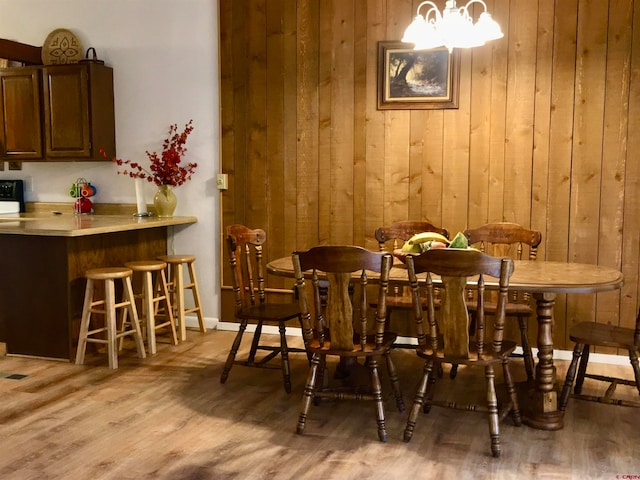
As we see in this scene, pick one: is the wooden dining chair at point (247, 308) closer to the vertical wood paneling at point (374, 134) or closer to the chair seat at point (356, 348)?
the chair seat at point (356, 348)

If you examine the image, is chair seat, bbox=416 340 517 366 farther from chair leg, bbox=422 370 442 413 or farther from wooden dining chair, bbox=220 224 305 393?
wooden dining chair, bbox=220 224 305 393

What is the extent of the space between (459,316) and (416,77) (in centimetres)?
217

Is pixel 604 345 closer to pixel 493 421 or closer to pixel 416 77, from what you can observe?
pixel 493 421

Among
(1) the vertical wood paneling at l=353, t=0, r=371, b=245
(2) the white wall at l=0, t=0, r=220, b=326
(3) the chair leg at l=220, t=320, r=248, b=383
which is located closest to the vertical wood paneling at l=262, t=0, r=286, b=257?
(2) the white wall at l=0, t=0, r=220, b=326

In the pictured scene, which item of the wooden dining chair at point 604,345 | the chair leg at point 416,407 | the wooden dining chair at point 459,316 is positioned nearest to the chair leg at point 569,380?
the wooden dining chair at point 604,345

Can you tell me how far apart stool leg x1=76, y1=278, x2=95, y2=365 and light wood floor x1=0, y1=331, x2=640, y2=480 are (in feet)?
0.71

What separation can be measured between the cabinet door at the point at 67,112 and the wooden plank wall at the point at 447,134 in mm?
1080

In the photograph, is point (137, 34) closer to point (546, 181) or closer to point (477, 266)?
point (546, 181)

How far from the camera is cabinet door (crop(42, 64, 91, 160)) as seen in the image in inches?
201

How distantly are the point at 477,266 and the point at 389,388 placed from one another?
1233 millimetres

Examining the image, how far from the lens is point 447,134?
4.43m

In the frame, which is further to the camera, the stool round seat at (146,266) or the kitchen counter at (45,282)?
the stool round seat at (146,266)

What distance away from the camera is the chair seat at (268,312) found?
11.6 feet

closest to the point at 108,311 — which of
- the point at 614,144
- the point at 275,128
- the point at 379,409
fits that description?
the point at 275,128
